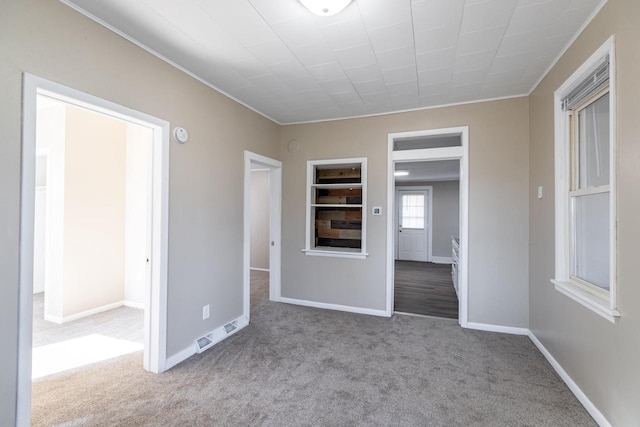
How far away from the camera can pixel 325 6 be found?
1723 millimetres

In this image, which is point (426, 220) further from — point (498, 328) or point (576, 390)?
point (576, 390)

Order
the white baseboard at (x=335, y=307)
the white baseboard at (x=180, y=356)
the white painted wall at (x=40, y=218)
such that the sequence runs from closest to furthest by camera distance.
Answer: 1. the white baseboard at (x=180, y=356)
2. the white baseboard at (x=335, y=307)
3. the white painted wall at (x=40, y=218)

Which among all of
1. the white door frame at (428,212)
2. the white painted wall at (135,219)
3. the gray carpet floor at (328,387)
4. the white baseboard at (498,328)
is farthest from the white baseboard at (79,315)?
the white door frame at (428,212)

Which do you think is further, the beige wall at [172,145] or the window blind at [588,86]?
the window blind at [588,86]

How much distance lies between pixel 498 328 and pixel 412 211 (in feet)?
18.3

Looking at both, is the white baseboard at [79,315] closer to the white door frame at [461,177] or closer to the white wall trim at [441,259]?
the white door frame at [461,177]

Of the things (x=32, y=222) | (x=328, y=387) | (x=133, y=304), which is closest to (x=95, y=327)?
(x=133, y=304)

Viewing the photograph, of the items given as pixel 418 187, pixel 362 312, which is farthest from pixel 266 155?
pixel 418 187

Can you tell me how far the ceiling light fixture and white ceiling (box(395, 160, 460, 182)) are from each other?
3.72 m

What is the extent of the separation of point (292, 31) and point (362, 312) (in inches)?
127

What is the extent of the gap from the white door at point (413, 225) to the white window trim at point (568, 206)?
5.97 meters

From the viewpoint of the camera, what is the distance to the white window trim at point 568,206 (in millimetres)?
1661

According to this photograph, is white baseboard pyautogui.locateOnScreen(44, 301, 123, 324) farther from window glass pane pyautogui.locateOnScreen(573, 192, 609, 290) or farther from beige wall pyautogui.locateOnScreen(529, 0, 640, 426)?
window glass pane pyautogui.locateOnScreen(573, 192, 609, 290)

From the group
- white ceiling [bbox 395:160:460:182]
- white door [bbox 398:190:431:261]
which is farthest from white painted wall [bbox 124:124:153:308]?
white door [bbox 398:190:431:261]
